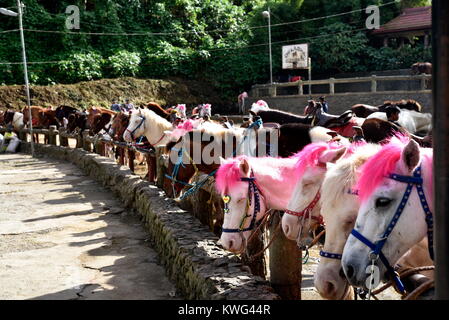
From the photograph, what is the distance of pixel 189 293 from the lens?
372 centimetres

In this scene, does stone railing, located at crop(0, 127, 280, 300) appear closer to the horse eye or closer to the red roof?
the horse eye

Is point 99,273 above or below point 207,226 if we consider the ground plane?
below

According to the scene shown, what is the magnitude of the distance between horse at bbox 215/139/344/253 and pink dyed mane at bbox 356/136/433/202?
1426 millimetres

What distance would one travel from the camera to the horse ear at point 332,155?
325 centimetres

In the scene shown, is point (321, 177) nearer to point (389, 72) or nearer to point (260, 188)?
point (260, 188)

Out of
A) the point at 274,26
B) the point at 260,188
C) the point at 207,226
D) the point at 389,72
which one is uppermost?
the point at 274,26

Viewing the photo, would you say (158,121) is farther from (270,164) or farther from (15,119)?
(15,119)

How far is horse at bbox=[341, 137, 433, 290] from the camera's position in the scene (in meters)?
2.23

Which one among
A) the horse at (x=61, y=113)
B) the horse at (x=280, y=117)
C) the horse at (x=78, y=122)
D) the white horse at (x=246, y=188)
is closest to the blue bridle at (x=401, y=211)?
the white horse at (x=246, y=188)

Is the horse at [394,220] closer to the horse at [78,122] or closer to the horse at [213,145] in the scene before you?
the horse at [213,145]

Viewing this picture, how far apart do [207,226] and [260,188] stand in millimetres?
988

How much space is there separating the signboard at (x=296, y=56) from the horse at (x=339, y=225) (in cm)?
2233

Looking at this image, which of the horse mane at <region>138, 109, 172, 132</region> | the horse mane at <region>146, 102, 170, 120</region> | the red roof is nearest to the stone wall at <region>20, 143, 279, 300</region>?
the horse mane at <region>138, 109, 172, 132</region>
